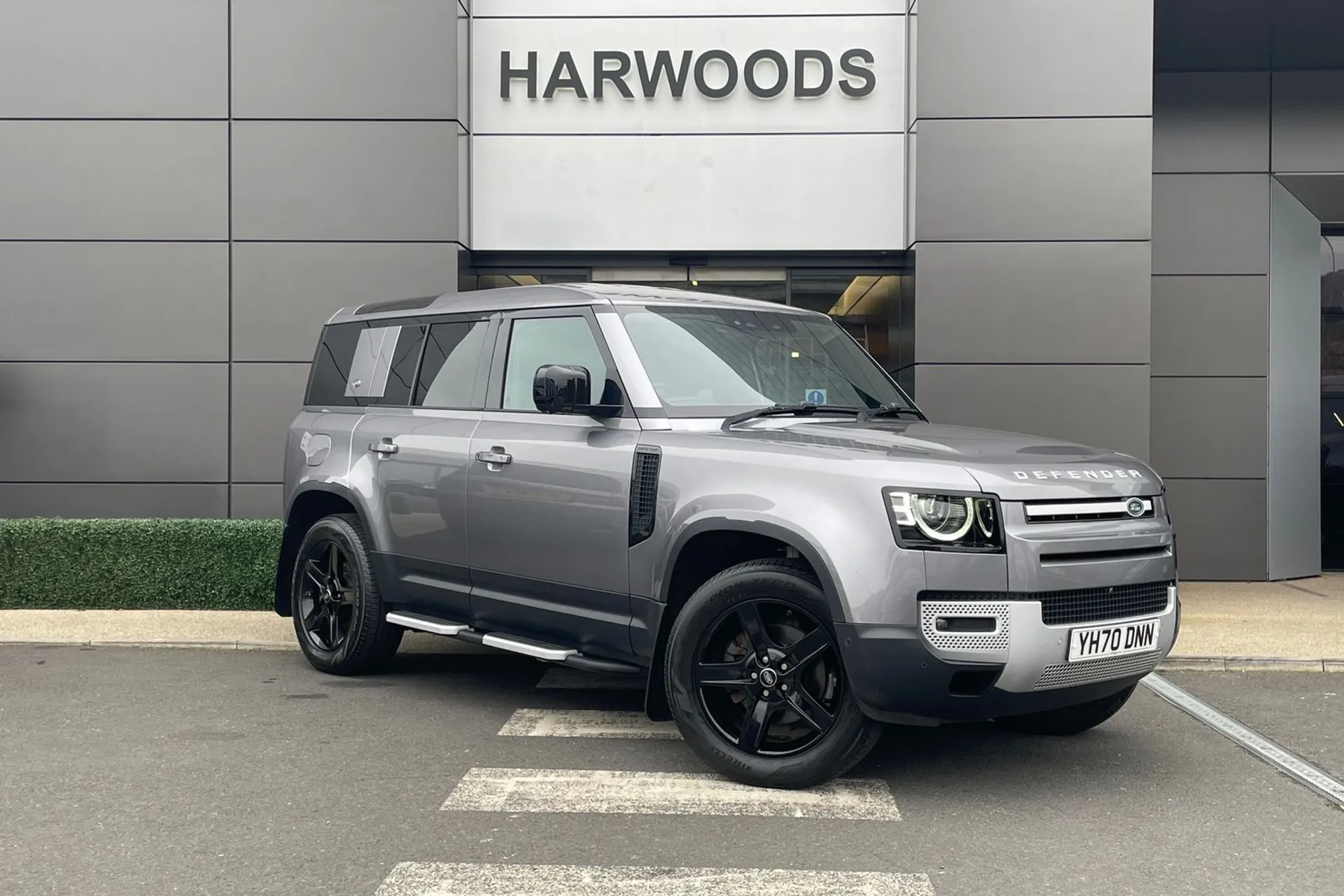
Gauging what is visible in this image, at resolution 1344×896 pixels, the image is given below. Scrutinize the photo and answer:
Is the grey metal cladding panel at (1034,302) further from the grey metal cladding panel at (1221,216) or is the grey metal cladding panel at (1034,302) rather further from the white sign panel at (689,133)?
the grey metal cladding panel at (1221,216)

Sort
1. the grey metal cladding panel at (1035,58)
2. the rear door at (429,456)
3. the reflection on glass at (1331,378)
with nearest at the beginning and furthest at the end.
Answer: the rear door at (429,456) → the grey metal cladding panel at (1035,58) → the reflection on glass at (1331,378)

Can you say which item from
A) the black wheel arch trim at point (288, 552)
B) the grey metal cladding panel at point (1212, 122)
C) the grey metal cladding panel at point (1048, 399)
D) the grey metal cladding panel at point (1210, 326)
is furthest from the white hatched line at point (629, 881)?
the grey metal cladding panel at point (1212, 122)

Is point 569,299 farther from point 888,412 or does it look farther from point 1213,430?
point 1213,430

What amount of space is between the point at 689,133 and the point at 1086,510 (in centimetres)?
806

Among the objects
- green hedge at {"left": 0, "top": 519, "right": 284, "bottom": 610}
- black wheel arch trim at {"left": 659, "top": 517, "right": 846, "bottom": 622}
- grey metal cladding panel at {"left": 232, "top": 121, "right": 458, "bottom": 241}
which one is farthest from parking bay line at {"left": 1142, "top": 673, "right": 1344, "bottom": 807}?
grey metal cladding panel at {"left": 232, "top": 121, "right": 458, "bottom": 241}

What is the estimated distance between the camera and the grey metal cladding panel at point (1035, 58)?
11266 mm

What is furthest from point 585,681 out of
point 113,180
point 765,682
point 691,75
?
point 113,180

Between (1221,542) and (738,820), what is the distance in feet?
30.2

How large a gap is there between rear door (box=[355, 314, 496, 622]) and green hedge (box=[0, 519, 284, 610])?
10.6ft

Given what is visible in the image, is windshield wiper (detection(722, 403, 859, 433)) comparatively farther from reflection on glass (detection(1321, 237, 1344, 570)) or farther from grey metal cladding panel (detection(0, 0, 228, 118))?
reflection on glass (detection(1321, 237, 1344, 570))

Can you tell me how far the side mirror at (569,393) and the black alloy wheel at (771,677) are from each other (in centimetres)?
115

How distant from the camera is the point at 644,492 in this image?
18.0 ft

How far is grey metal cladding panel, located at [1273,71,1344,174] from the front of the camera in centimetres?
1234

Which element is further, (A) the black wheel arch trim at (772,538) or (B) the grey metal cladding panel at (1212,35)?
(B) the grey metal cladding panel at (1212,35)
